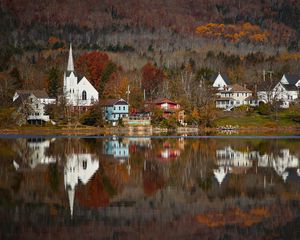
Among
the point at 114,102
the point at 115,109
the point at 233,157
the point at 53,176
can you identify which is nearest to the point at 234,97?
the point at 114,102

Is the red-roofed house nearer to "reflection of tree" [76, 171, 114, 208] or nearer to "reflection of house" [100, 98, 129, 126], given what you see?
"reflection of house" [100, 98, 129, 126]

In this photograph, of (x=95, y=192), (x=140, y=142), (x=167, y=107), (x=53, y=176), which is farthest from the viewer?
(x=167, y=107)

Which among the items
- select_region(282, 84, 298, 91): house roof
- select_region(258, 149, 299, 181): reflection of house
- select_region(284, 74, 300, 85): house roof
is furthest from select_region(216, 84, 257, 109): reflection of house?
select_region(258, 149, 299, 181): reflection of house

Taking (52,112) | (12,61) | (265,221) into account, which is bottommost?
(265,221)

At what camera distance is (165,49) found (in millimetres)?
189000

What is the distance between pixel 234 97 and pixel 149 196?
86830mm

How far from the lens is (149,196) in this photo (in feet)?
89.5

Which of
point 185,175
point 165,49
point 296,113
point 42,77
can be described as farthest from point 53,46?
point 185,175

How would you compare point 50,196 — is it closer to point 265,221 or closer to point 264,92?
point 265,221

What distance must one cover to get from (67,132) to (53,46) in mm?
114250

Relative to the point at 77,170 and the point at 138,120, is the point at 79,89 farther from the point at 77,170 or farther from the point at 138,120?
the point at 77,170

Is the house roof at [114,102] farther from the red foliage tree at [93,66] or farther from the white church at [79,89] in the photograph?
the red foliage tree at [93,66]

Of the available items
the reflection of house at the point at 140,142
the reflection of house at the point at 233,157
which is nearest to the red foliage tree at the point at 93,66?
the reflection of house at the point at 140,142

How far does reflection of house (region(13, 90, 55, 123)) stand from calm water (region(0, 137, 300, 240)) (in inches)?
1803
